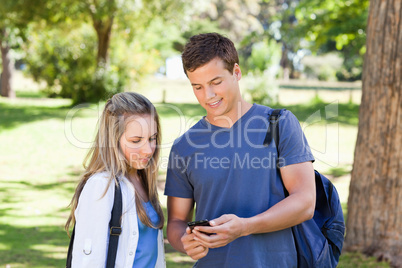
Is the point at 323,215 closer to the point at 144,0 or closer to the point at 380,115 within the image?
the point at 380,115

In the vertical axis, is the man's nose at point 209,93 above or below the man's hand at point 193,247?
above

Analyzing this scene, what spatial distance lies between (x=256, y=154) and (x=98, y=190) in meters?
0.82

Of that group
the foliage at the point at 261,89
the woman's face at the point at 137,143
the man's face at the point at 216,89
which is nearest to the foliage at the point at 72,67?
the foliage at the point at 261,89

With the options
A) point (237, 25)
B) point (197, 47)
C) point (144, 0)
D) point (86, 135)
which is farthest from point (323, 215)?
point (237, 25)

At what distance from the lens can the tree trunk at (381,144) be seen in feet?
16.5

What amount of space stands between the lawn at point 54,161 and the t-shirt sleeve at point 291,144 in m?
3.17

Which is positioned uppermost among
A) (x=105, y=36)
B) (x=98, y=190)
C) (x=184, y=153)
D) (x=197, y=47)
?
(x=105, y=36)

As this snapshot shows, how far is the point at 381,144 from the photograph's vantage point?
5.11 meters

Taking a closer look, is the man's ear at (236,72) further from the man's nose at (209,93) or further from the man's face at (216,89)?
the man's nose at (209,93)

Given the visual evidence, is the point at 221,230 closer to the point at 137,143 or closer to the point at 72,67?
the point at 137,143

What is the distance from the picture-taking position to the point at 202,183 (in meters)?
2.52

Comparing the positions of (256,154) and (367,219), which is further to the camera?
(367,219)

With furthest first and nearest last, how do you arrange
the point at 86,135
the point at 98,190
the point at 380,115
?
the point at 86,135 < the point at 380,115 < the point at 98,190

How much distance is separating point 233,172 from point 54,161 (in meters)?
10.0
